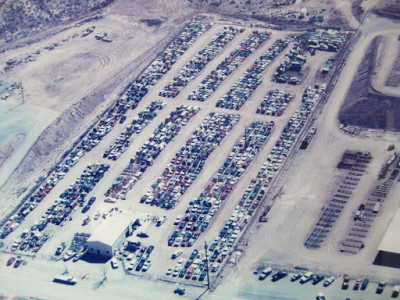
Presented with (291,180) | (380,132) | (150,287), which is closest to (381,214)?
(291,180)

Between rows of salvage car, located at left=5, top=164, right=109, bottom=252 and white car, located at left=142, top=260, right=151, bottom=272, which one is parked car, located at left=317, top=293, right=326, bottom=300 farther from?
rows of salvage car, located at left=5, top=164, right=109, bottom=252

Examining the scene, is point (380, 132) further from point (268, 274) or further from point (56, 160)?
point (56, 160)

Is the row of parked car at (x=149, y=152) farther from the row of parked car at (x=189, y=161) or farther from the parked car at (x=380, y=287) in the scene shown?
the parked car at (x=380, y=287)

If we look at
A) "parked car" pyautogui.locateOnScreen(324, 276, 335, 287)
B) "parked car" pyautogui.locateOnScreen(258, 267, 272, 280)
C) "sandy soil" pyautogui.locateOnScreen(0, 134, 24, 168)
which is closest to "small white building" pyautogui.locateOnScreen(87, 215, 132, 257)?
"parked car" pyautogui.locateOnScreen(258, 267, 272, 280)

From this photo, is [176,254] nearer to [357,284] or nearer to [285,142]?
[357,284]

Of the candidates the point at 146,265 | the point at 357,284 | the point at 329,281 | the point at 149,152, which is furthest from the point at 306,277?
the point at 149,152
